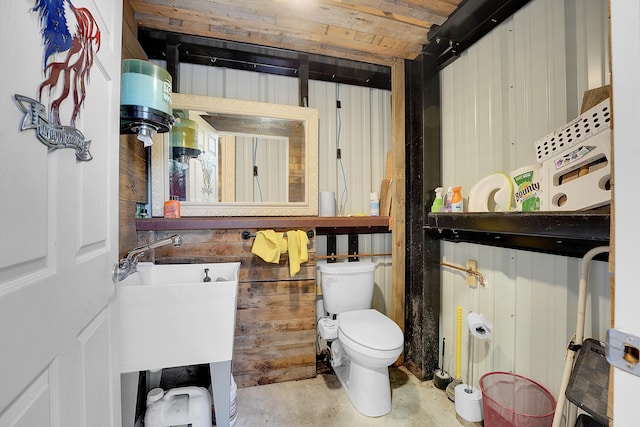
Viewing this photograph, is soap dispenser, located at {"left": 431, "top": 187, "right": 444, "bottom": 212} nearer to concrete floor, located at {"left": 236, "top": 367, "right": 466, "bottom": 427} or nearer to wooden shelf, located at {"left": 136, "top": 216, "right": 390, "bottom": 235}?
wooden shelf, located at {"left": 136, "top": 216, "right": 390, "bottom": 235}

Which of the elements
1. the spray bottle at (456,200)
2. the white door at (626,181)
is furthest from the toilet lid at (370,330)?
the white door at (626,181)

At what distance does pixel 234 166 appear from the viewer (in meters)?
1.88

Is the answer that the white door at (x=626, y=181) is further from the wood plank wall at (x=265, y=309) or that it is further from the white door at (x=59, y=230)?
the wood plank wall at (x=265, y=309)

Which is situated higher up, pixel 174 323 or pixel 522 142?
pixel 522 142

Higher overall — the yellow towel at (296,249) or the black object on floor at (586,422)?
the yellow towel at (296,249)

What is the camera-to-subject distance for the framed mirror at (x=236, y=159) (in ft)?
5.75

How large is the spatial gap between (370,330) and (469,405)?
2.15ft

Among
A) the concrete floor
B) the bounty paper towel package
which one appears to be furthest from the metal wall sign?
the bounty paper towel package

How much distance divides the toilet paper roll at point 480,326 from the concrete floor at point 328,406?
1.74 feet

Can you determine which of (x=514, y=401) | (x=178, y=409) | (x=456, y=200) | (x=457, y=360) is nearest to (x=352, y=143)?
(x=456, y=200)

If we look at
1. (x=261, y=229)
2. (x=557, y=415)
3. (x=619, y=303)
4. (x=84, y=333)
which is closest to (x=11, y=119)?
(x=84, y=333)

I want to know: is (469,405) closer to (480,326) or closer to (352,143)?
(480,326)

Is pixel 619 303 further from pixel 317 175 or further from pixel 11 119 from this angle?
pixel 317 175

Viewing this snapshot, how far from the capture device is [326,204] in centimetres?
205
